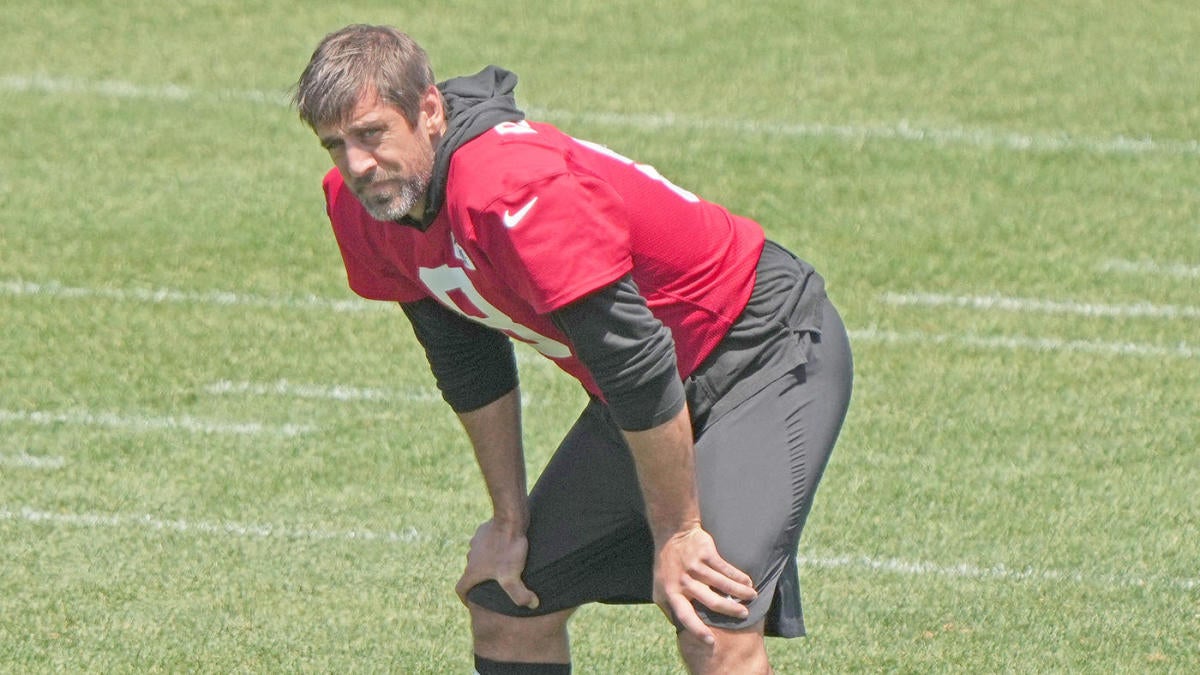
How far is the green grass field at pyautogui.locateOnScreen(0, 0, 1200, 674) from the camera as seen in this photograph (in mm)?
5441

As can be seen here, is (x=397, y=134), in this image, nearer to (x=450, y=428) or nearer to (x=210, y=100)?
(x=450, y=428)

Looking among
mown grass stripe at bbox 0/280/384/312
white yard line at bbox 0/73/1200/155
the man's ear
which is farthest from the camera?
white yard line at bbox 0/73/1200/155

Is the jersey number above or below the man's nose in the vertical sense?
below

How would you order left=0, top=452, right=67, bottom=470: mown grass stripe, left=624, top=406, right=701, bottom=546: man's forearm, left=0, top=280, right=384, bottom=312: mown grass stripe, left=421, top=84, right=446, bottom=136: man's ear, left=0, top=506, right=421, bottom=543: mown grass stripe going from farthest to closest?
left=0, top=280, right=384, bottom=312: mown grass stripe, left=0, top=452, right=67, bottom=470: mown grass stripe, left=0, top=506, right=421, bottom=543: mown grass stripe, left=421, top=84, right=446, bottom=136: man's ear, left=624, top=406, right=701, bottom=546: man's forearm

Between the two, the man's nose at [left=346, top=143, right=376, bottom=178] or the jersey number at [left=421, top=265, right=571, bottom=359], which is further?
the jersey number at [left=421, top=265, right=571, bottom=359]

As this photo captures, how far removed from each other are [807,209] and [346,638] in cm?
418

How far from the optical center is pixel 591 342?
11.4 ft

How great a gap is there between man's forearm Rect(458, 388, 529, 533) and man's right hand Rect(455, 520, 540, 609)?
0.09 feet

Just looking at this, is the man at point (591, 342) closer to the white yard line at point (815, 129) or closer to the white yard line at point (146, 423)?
the white yard line at point (146, 423)

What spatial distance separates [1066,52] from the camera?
1087cm

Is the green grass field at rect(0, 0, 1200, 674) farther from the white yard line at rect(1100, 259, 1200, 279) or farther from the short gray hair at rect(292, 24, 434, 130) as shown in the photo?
the short gray hair at rect(292, 24, 434, 130)

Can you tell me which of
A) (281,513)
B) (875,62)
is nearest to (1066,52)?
(875,62)

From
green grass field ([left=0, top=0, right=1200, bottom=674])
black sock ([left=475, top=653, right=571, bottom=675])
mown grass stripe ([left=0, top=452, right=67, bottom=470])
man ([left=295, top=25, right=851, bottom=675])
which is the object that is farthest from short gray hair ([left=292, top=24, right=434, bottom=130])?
mown grass stripe ([left=0, top=452, right=67, bottom=470])

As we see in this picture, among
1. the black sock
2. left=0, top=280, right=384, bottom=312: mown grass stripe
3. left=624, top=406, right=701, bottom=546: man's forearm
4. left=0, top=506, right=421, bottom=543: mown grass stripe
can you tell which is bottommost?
left=0, top=280, right=384, bottom=312: mown grass stripe
